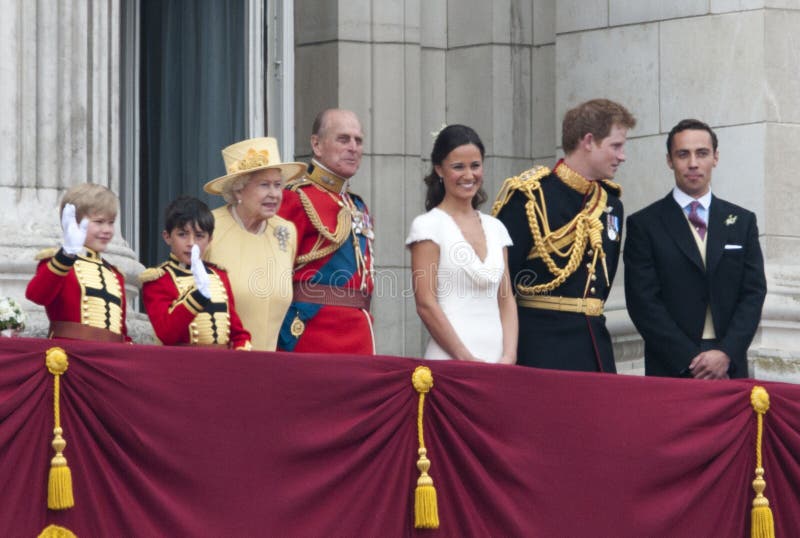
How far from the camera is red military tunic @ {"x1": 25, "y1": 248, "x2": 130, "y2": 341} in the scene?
8805 mm

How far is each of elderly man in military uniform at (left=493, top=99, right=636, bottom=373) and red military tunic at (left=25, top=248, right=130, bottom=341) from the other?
2.12m

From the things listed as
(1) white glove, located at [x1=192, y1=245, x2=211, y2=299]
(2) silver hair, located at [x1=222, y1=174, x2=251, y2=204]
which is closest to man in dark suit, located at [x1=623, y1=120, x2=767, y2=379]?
(2) silver hair, located at [x1=222, y1=174, x2=251, y2=204]

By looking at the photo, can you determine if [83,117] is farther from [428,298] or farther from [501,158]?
[501,158]

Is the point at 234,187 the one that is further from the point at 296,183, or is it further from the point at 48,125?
the point at 48,125

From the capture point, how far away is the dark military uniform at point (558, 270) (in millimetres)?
10266

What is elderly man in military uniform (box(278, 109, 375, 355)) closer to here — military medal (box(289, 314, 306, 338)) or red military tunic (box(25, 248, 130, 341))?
military medal (box(289, 314, 306, 338))

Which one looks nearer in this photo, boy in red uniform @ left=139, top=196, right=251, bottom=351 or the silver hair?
boy in red uniform @ left=139, top=196, right=251, bottom=351

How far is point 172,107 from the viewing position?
13320 millimetres

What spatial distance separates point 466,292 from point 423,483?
51.1 inches

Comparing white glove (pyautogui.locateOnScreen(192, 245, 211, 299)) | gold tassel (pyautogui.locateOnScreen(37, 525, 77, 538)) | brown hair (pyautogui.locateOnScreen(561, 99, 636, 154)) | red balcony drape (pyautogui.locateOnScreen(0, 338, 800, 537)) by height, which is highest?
brown hair (pyautogui.locateOnScreen(561, 99, 636, 154))

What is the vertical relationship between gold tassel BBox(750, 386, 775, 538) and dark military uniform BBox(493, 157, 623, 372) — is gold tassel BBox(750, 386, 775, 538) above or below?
below

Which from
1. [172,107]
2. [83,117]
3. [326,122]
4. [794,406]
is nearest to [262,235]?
[326,122]

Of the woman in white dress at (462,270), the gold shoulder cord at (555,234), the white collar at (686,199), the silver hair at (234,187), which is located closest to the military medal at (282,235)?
the silver hair at (234,187)

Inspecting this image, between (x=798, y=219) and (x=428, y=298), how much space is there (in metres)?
3.46
